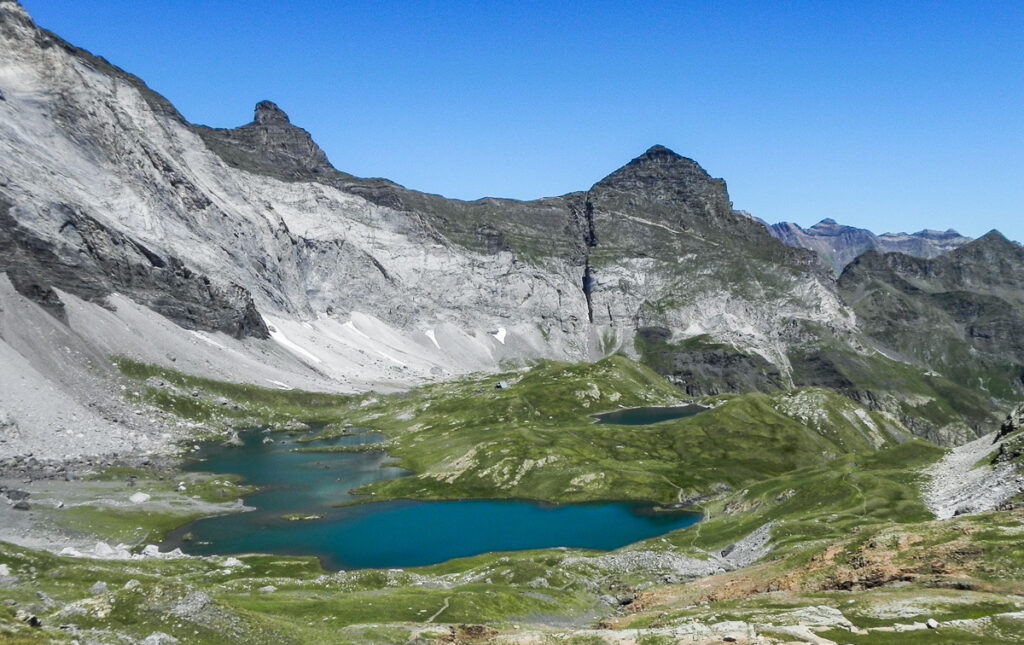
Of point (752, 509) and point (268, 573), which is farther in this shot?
point (752, 509)

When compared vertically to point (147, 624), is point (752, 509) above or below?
below

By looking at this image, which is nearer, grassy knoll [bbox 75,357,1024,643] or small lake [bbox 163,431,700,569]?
grassy knoll [bbox 75,357,1024,643]

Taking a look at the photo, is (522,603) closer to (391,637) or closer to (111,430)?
(391,637)

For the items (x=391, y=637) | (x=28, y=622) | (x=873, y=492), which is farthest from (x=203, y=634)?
(x=873, y=492)

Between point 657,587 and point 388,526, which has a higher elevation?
point 657,587

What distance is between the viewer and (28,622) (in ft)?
122

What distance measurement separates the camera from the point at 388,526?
127188mm

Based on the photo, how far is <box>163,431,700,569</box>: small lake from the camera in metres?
110

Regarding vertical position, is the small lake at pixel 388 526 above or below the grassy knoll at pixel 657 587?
below

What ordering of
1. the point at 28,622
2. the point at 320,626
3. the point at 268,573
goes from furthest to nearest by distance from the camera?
the point at 268,573 → the point at 320,626 → the point at 28,622

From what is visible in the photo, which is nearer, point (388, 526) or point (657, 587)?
point (657, 587)

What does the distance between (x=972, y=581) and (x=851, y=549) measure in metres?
15.2

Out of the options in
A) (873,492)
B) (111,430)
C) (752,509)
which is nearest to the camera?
(873,492)

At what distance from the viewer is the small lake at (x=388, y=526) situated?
10975 cm
